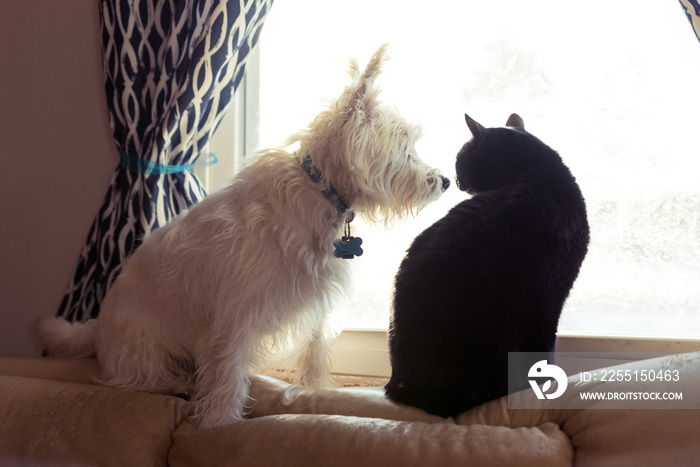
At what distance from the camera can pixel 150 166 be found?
6.10 feet

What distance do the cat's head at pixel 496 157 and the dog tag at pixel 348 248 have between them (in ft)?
1.02

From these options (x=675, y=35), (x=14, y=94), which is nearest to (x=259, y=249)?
(x=675, y=35)

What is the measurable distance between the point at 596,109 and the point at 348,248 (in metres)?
0.95

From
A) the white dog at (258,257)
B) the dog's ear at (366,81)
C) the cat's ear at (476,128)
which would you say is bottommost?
the white dog at (258,257)

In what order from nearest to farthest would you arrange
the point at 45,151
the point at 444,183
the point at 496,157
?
the point at 496,157, the point at 444,183, the point at 45,151

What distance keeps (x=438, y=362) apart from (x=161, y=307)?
0.77 m

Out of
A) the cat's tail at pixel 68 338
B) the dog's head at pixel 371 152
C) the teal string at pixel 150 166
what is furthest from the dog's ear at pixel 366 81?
the cat's tail at pixel 68 338

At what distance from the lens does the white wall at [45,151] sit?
84.9 inches

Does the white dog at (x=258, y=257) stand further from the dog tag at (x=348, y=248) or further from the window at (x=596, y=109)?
the window at (x=596, y=109)

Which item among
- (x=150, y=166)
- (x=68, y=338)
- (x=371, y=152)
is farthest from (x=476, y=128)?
(x=68, y=338)

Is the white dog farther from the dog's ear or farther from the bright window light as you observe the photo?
the bright window light

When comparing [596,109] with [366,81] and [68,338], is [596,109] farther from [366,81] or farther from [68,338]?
[68,338]

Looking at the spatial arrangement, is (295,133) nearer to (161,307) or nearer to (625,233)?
(161,307)

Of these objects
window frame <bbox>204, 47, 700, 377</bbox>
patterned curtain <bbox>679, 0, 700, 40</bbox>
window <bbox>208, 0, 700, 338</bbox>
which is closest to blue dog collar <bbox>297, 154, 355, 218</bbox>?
window <bbox>208, 0, 700, 338</bbox>
